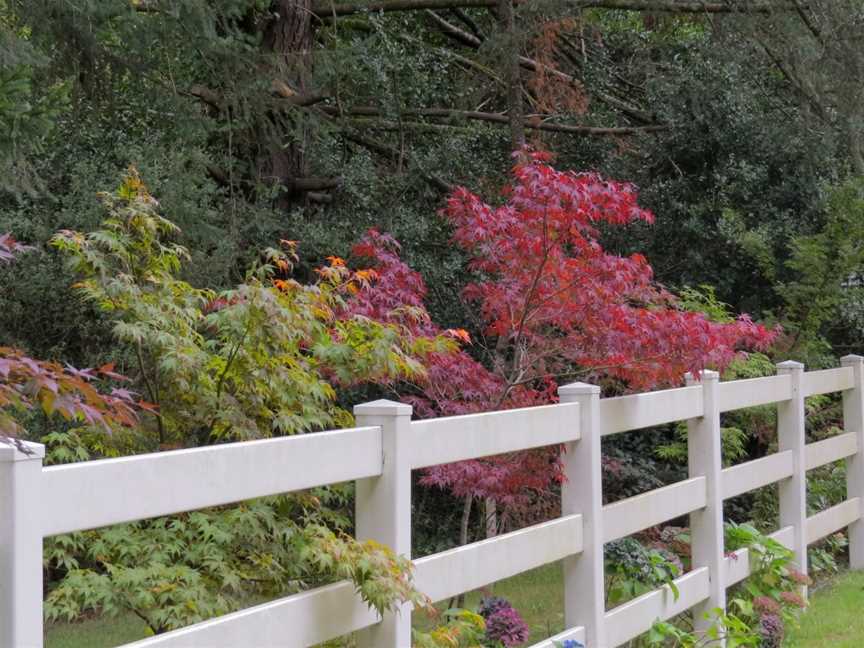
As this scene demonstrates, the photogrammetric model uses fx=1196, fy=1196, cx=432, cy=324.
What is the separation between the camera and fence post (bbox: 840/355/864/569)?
32.1 feet

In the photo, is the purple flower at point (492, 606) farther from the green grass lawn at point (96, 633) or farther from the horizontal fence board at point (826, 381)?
the green grass lawn at point (96, 633)

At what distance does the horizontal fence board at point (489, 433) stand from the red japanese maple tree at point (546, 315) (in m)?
1.49

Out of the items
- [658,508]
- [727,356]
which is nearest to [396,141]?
[727,356]

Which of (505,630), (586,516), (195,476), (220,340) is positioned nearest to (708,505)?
(586,516)

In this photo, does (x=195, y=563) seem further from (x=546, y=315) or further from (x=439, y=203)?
(x=439, y=203)

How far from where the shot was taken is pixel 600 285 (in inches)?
278

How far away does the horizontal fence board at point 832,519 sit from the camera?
877 centimetres

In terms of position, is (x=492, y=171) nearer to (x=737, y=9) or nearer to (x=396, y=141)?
(x=396, y=141)

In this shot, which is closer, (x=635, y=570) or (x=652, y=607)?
(x=652, y=607)

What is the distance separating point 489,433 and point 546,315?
259 centimetres

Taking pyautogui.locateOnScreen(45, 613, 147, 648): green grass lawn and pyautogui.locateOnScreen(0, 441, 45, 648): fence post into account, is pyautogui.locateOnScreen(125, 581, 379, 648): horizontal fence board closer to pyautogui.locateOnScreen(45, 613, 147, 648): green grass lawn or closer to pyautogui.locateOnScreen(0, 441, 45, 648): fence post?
pyautogui.locateOnScreen(0, 441, 45, 648): fence post

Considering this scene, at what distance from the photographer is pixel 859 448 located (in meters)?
9.90

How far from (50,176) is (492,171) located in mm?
4699

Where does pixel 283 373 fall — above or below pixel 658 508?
above
